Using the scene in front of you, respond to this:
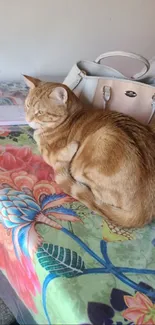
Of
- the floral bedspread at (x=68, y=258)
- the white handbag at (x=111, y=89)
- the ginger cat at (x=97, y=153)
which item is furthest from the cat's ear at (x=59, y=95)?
the floral bedspread at (x=68, y=258)

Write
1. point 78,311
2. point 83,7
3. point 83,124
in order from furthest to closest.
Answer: point 83,7 → point 83,124 → point 78,311

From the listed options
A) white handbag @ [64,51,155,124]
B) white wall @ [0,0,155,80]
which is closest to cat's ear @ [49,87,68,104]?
white handbag @ [64,51,155,124]

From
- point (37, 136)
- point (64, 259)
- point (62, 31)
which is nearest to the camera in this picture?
point (64, 259)

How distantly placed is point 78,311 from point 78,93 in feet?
2.10

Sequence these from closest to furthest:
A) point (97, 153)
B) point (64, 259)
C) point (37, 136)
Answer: point (64, 259) → point (97, 153) → point (37, 136)

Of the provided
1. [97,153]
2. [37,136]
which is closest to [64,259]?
[97,153]

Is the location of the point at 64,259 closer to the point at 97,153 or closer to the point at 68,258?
the point at 68,258

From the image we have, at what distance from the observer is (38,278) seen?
28.0 inches

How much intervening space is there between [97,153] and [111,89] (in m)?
0.26

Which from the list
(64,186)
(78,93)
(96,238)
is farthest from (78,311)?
(78,93)

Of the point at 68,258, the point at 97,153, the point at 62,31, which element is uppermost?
the point at 62,31

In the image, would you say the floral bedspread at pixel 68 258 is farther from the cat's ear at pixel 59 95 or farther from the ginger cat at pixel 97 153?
the cat's ear at pixel 59 95

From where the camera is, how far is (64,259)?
0.73 m

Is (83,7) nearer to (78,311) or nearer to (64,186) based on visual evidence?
(64,186)
